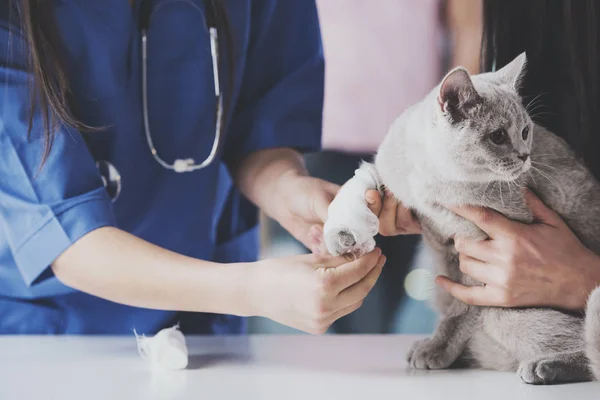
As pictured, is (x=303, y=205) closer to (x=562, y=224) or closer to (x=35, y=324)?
(x=562, y=224)

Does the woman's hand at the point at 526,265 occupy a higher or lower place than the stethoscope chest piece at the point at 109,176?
lower

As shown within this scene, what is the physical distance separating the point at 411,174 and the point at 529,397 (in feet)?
1.20

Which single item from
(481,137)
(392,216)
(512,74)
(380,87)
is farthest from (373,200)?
(380,87)

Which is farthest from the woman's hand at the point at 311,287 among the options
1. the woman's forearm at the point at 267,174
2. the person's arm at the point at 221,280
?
the woman's forearm at the point at 267,174

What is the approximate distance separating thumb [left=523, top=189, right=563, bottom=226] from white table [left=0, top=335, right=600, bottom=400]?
239 millimetres

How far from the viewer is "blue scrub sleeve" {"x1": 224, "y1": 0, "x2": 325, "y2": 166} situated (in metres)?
1.34

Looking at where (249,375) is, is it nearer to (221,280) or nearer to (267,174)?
(221,280)

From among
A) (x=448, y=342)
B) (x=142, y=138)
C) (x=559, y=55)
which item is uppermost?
(x=559, y=55)

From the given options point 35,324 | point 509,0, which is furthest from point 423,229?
point 35,324

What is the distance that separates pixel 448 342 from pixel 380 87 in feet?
3.60

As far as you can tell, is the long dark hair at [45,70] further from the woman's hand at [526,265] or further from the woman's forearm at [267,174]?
the woman's hand at [526,265]

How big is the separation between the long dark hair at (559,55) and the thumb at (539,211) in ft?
0.75

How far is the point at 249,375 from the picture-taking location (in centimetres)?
92

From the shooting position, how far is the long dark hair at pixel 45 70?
0.98 meters
